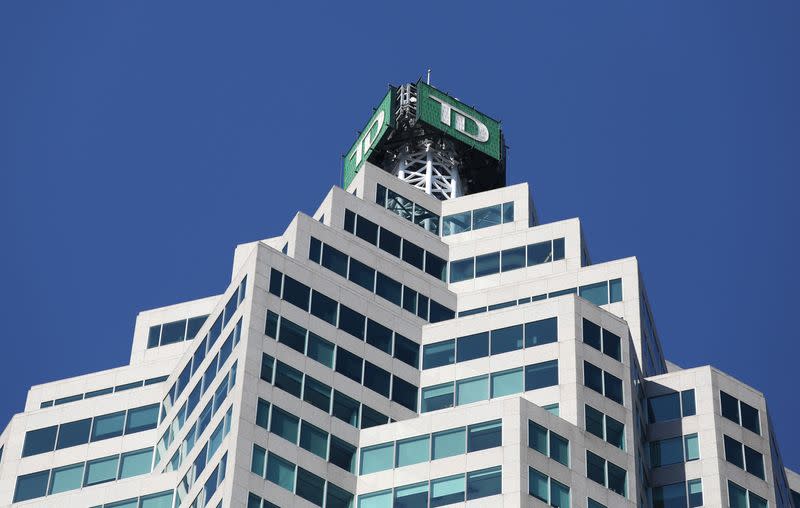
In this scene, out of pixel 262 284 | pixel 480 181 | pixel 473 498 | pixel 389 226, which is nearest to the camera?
pixel 473 498

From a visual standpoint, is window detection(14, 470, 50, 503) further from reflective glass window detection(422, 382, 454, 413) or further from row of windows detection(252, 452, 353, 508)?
reflective glass window detection(422, 382, 454, 413)

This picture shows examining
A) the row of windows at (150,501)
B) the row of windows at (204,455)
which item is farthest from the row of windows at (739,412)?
the row of windows at (150,501)

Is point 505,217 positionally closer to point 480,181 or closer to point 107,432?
point 480,181

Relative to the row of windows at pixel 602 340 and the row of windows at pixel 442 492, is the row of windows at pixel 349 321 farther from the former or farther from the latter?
the row of windows at pixel 442 492

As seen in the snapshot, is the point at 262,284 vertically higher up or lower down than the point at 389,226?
lower down

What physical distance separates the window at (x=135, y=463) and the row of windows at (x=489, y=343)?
633 inches

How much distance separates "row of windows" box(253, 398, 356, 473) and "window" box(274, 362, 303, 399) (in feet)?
5.74

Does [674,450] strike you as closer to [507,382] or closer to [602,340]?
[602,340]

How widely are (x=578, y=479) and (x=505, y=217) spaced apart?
105 ft

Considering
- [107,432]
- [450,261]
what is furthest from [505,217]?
[107,432]

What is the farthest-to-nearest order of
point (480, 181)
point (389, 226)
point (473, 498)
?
point (480, 181)
point (389, 226)
point (473, 498)

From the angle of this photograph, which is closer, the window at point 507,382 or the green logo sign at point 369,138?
the window at point 507,382

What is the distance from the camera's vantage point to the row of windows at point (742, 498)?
397ft

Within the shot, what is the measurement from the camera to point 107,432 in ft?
418
